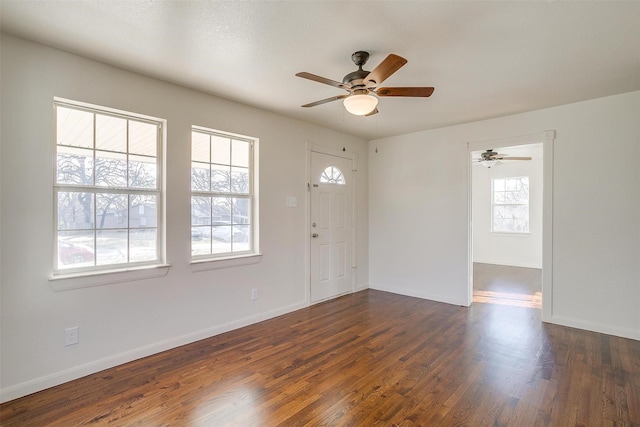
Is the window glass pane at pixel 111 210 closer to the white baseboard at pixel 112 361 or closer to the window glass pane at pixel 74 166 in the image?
the window glass pane at pixel 74 166

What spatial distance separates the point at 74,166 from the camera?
8.39ft

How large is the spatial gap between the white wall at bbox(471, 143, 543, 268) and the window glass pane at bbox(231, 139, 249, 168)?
5444mm

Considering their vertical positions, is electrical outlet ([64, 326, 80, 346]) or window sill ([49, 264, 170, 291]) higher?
window sill ([49, 264, 170, 291])

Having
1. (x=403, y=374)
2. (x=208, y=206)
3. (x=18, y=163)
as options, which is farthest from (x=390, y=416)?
(x=18, y=163)

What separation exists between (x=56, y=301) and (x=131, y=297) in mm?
515

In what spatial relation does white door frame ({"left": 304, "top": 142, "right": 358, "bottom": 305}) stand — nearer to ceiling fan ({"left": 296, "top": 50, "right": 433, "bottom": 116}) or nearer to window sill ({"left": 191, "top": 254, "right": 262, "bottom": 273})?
window sill ({"left": 191, "top": 254, "right": 262, "bottom": 273})

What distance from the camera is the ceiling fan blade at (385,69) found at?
1972mm

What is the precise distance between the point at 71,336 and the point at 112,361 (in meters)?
0.39

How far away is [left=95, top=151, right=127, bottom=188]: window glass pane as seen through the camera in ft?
8.76

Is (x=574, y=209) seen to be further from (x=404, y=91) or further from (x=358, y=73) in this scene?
(x=358, y=73)

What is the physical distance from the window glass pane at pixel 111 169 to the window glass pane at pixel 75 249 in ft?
1.45

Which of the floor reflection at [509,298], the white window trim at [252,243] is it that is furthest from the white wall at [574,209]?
the white window trim at [252,243]

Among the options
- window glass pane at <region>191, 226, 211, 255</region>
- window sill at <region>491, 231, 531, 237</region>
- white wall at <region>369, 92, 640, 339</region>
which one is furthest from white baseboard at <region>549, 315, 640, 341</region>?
window sill at <region>491, 231, 531, 237</region>

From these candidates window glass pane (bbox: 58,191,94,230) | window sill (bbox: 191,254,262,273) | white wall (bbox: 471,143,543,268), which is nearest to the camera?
window glass pane (bbox: 58,191,94,230)
